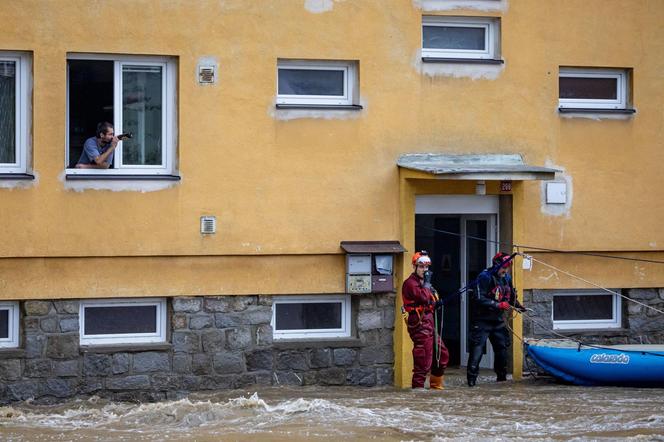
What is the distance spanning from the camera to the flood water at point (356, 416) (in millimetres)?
14023

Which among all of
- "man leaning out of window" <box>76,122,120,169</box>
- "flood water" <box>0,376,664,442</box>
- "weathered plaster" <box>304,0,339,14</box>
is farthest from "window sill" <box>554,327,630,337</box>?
"man leaning out of window" <box>76,122,120,169</box>

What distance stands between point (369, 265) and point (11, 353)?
4477 mm

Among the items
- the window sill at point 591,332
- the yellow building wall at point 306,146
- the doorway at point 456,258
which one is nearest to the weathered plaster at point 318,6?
the yellow building wall at point 306,146

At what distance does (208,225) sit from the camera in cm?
1669

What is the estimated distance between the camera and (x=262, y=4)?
16844mm

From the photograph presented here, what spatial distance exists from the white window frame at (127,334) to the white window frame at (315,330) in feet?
4.53

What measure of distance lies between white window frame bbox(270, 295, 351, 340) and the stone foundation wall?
0.11m

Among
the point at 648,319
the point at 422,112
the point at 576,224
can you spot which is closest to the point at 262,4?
the point at 422,112

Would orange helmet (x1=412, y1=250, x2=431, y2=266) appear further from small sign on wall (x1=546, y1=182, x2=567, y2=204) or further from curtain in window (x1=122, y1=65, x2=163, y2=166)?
curtain in window (x1=122, y1=65, x2=163, y2=166)

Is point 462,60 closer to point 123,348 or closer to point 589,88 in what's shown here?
point 589,88

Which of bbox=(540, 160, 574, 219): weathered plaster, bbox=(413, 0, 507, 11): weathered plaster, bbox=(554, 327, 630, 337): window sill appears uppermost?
bbox=(413, 0, 507, 11): weathered plaster

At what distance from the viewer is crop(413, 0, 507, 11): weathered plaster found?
17422 millimetres

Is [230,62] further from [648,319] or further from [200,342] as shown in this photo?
Result: [648,319]

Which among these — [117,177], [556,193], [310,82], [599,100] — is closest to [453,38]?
[310,82]
